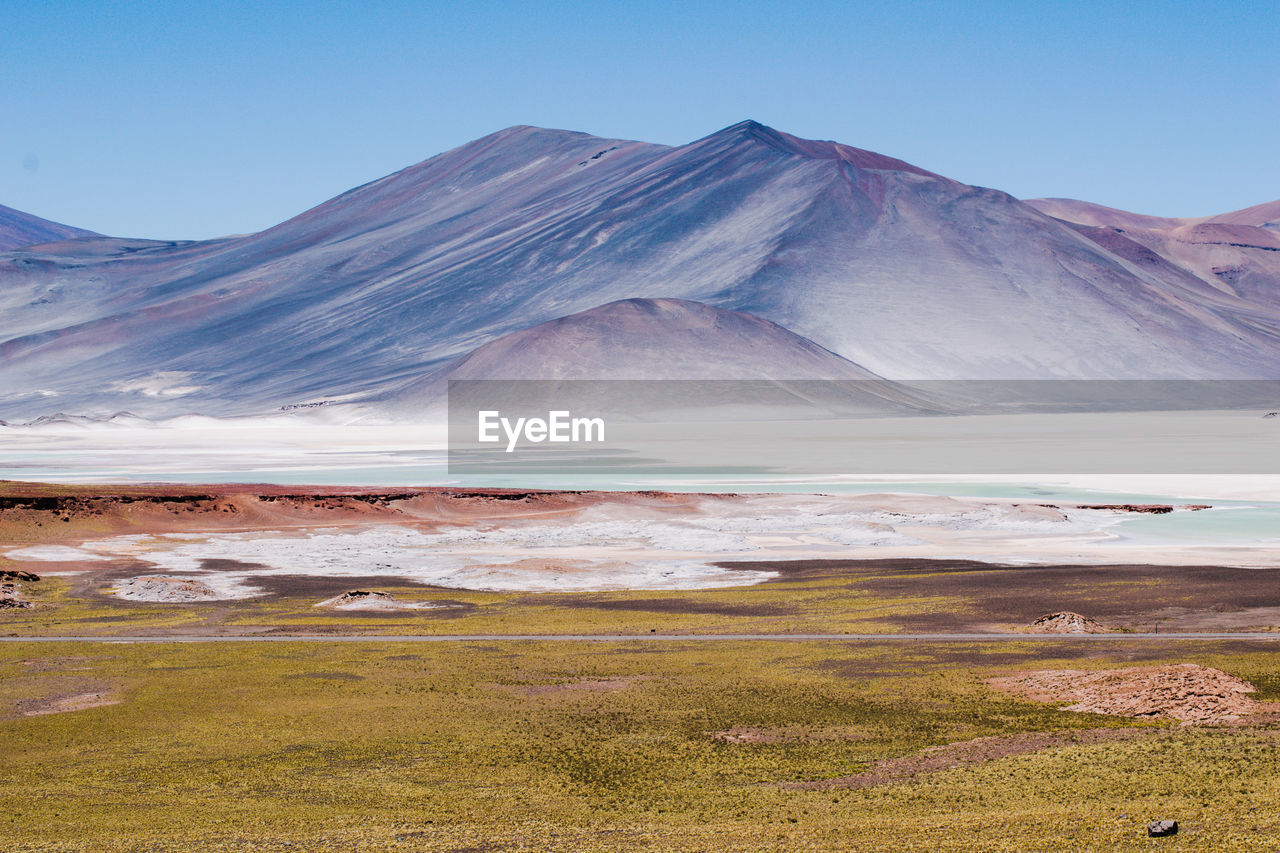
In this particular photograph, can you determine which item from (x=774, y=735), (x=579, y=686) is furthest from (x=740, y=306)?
(x=774, y=735)

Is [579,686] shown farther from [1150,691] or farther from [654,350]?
[654,350]

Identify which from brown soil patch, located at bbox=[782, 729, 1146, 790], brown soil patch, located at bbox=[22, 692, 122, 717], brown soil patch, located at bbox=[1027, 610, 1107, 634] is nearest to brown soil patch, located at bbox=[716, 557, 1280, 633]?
brown soil patch, located at bbox=[1027, 610, 1107, 634]

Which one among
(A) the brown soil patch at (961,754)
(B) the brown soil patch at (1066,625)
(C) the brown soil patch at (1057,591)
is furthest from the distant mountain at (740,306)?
(A) the brown soil patch at (961,754)

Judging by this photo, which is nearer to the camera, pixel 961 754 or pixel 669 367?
pixel 961 754

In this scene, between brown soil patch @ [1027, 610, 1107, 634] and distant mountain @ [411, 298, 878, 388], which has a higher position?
distant mountain @ [411, 298, 878, 388]

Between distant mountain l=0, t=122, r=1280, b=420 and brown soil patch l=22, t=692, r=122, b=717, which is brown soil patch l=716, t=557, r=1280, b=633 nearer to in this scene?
brown soil patch l=22, t=692, r=122, b=717

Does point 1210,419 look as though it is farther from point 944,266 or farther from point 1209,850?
point 1209,850

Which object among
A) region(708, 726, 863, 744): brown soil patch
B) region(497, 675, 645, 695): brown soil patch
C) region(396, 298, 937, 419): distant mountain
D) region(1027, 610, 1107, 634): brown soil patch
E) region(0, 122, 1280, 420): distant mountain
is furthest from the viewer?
region(0, 122, 1280, 420): distant mountain
